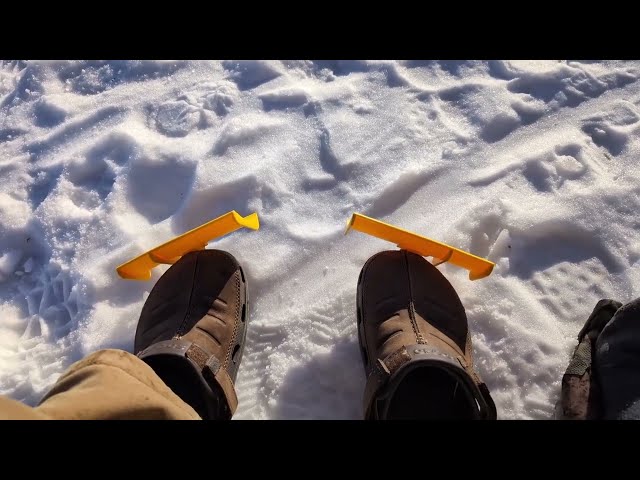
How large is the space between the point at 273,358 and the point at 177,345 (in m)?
0.24

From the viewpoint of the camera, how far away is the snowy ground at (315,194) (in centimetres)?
125

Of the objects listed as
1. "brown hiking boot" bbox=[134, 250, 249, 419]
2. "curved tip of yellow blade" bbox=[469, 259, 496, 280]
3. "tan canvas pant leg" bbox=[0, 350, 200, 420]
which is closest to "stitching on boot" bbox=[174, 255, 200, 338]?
"brown hiking boot" bbox=[134, 250, 249, 419]

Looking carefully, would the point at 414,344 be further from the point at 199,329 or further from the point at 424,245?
the point at 199,329

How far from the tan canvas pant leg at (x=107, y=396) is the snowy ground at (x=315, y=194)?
1.39 ft

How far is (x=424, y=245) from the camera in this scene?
1.23 m

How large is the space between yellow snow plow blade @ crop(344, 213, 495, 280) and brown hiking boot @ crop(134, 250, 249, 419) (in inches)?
13.2

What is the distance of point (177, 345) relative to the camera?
1.10 m

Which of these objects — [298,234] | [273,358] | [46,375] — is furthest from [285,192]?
[46,375]

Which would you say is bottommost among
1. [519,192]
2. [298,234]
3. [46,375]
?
[46,375]

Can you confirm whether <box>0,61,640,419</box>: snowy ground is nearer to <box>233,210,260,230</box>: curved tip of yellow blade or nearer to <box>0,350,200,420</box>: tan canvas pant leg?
<box>233,210,260,230</box>: curved tip of yellow blade

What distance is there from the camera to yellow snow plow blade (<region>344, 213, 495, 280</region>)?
1.18 m

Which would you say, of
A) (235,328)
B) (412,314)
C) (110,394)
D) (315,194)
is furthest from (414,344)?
(110,394)
